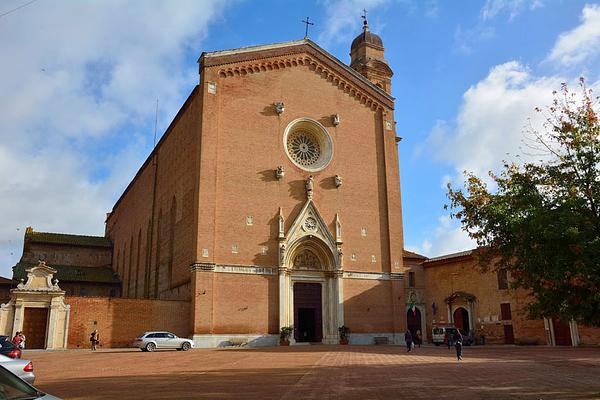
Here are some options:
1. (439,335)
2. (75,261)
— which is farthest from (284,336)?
(75,261)

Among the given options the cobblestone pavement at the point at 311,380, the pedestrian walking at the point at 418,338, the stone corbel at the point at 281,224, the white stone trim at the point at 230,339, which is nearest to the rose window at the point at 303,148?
the stone corbel at the point at 281,224

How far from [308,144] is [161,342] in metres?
17.4

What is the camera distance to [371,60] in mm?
48688

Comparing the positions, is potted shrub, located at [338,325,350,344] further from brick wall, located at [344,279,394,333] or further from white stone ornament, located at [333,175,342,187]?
white stone ornament, located at [333,175,342,187]

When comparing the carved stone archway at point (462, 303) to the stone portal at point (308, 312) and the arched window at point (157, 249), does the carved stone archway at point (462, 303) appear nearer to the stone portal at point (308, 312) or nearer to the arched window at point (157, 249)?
the stone portal at point (308, 312)

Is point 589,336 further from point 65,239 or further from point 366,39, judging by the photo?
point 65,239

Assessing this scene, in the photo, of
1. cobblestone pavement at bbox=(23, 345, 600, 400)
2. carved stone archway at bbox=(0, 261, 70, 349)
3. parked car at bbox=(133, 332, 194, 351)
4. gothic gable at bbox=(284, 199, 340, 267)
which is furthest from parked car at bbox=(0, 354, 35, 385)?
gothic gable at bbox=(284, 199, 340, 267)

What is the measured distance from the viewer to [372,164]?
3894 cm

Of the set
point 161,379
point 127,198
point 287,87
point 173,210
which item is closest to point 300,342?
point 173,210

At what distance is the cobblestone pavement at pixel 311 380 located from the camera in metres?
11.5

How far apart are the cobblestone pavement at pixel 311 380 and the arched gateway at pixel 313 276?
1352cm

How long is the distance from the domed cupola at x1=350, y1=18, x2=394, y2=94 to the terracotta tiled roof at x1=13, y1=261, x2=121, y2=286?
33.9 metres

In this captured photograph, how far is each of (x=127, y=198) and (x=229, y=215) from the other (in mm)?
30366

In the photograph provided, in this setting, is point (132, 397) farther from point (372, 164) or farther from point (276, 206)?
point (372, 164)
